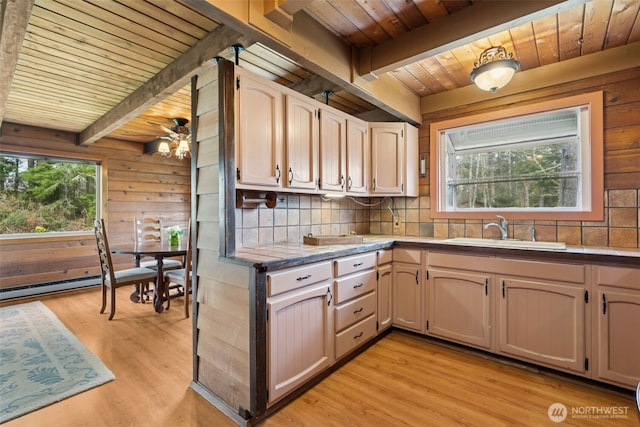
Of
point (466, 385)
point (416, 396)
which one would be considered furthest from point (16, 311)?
point (466, 385)

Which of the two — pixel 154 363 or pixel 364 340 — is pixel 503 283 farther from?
pixel 154 363

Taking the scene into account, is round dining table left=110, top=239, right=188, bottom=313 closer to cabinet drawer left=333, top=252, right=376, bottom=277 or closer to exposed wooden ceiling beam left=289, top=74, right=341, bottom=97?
cabinet drawer left=333, top=252, right=376, bottom=277

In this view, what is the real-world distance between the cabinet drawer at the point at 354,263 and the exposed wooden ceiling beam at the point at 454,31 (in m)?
1.40

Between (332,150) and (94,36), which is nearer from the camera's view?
(94,36)

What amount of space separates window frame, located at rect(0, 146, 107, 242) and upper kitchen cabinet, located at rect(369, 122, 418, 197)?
4207mm

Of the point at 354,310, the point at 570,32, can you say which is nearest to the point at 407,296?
the point at 354,310

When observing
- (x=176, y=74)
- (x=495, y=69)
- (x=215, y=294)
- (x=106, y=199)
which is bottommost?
(x=215, y=294)

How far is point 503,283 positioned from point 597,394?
82 cm

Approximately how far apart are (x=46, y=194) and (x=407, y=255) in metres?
5.00

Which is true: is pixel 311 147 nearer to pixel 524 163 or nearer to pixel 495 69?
pixel 495 69

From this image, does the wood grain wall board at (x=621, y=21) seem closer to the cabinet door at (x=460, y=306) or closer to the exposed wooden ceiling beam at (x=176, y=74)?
the cabinet door at (x=460, y=306)

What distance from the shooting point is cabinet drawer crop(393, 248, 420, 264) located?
2719 millimetres

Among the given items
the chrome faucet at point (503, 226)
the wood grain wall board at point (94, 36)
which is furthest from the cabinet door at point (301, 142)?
the chrome faucet at point (503, 226)

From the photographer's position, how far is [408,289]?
2.76 meters
